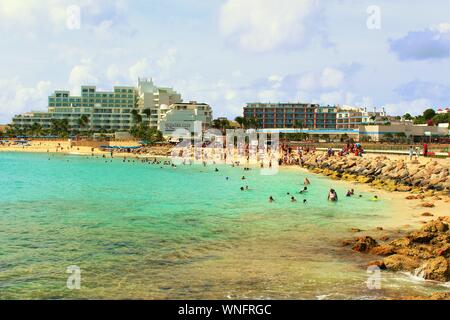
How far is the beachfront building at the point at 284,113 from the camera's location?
178 meters

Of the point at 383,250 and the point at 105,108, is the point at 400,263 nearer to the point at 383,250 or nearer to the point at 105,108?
the point at 383,250

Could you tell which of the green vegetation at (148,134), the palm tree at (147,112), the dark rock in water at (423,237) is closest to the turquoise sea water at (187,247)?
the dark rock in water at (423,237)

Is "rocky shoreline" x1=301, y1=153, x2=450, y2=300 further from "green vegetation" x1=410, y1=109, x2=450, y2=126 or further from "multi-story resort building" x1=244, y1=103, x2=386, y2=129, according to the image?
"multi-story resort building" x1=244, y1=103, x2=386, y2=129

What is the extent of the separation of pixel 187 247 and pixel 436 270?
9.78 m

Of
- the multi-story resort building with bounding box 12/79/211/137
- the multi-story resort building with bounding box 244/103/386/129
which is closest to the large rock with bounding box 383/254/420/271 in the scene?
the multi-story resort building with bounding box 12/79/211/137

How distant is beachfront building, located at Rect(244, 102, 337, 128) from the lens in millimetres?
177750

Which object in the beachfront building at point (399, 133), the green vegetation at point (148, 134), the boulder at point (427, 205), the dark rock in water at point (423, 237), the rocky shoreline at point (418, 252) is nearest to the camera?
the rocky shoreline at point (418, 252)

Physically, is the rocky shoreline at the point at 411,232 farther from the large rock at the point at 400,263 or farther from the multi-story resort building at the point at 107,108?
the multi-story resort building at the point at 107,108

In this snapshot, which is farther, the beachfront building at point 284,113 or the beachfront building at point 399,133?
the beachfront building at point 284,113

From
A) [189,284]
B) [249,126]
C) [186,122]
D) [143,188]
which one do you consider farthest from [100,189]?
[249,126]

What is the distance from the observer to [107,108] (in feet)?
543

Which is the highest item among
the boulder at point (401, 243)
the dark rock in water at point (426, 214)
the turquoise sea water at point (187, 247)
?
the dark rock in water at point (426, 214)

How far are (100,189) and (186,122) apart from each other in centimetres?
9763

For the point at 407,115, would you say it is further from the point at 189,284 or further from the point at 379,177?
the point at 189,284
